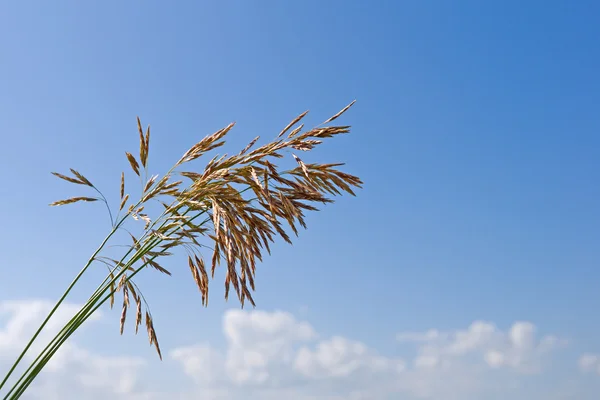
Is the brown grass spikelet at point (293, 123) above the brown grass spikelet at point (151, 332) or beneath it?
above

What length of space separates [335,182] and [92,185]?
4.61 feet

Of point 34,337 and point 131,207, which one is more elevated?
point 131,207

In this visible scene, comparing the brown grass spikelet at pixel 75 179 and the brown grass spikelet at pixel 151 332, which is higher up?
the brown grass spikelet at pixel 75 179

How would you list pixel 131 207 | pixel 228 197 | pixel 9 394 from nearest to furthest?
pixel 9 394, pixel 228 197, pixel 131 207

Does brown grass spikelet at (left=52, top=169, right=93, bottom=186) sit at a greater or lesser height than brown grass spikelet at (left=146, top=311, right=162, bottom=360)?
greater

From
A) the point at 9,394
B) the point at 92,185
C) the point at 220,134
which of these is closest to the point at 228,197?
the point at 220,134

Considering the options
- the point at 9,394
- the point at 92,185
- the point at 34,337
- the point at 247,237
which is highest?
the point at 92,185

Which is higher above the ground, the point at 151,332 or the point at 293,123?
the point at 293,123

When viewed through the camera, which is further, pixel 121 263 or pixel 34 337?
pixel 121 263

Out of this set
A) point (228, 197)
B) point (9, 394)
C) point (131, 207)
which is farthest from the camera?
point (131, 207)

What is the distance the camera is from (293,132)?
336 centimetres

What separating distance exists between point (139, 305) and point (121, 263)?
0.38 metres

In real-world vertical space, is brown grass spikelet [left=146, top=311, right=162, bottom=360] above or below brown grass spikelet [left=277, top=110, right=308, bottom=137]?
below

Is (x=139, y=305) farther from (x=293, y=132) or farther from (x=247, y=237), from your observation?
(x=293, y=132)
